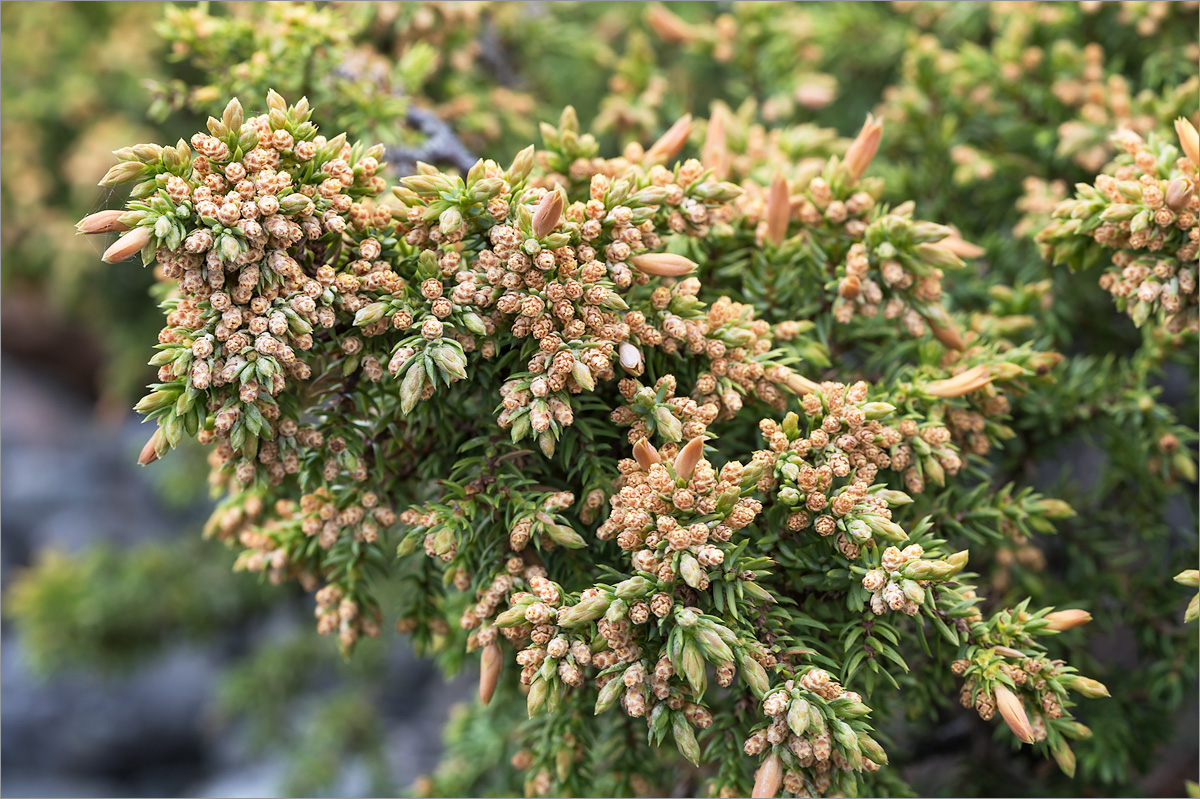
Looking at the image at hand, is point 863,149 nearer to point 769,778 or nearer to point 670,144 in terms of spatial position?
point 670,144

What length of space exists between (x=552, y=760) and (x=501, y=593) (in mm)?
473

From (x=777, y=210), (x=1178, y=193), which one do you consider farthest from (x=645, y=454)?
(x=1178, y=193)

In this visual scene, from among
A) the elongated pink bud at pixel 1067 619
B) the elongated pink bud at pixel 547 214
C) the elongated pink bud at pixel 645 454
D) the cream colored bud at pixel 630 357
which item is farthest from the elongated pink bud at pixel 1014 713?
the elongated pink bud at pixel 547 214

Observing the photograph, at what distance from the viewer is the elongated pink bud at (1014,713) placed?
1.19 metres

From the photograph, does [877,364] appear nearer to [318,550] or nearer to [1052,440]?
[1052,440]

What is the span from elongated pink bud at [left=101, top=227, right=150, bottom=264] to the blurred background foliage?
158 mm

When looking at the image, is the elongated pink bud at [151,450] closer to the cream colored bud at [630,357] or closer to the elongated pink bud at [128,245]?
the elongated pink bud at [128,245]

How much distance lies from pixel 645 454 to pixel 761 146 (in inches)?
40.3

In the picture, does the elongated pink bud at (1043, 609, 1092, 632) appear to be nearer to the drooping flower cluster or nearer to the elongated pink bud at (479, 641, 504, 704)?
the drooping flower cluster

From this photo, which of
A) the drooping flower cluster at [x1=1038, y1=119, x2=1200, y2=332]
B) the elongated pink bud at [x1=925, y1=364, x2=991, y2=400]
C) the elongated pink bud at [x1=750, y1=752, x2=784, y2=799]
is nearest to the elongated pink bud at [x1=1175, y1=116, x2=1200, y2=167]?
the drooping flower cluster at [x1=1038, y1=119, x2=1200, y2=332]

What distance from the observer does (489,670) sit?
130cm

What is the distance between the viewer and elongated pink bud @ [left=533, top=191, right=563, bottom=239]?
120 centimetres

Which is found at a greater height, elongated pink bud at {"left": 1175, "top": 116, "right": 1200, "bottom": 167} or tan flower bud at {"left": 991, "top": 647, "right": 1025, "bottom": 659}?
elongated pink bud at {"left": 1175, "top": 116, "right": 1200, "bottom": 167}

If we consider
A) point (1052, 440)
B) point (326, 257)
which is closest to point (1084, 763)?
point (1052, 440)
